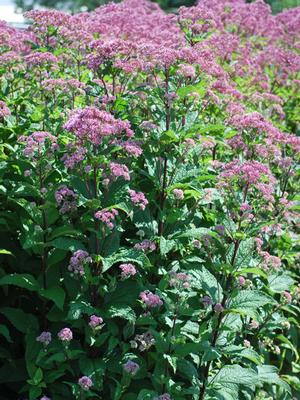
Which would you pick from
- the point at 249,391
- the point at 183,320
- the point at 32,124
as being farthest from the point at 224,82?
the point at 249,391

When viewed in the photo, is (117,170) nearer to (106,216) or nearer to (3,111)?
(106,216)

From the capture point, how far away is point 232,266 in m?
4.22

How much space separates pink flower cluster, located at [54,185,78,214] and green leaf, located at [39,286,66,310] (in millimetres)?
495

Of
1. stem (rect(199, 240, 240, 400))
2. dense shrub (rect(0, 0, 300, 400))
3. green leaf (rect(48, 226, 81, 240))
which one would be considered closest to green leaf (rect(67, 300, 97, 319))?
dense shrub (rect(0, 0, 300, 400))

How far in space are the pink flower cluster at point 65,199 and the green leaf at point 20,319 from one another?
758 mm

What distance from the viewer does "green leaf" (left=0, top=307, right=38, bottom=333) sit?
432cm

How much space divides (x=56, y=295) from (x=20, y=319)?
1.48ft

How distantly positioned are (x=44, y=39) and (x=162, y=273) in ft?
8.70

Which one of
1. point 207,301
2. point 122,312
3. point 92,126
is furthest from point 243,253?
point 92,126

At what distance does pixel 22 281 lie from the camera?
4133 millimetres

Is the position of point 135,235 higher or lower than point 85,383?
higher

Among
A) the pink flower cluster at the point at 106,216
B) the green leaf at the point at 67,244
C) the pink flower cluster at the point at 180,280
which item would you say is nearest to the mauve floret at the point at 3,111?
the green leaf at the point at 67,244

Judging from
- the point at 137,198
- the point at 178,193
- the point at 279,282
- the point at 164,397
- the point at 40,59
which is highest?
the point at 40,59

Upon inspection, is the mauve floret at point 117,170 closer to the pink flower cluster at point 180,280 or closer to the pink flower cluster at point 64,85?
the pink flower cluster at point 180,280
